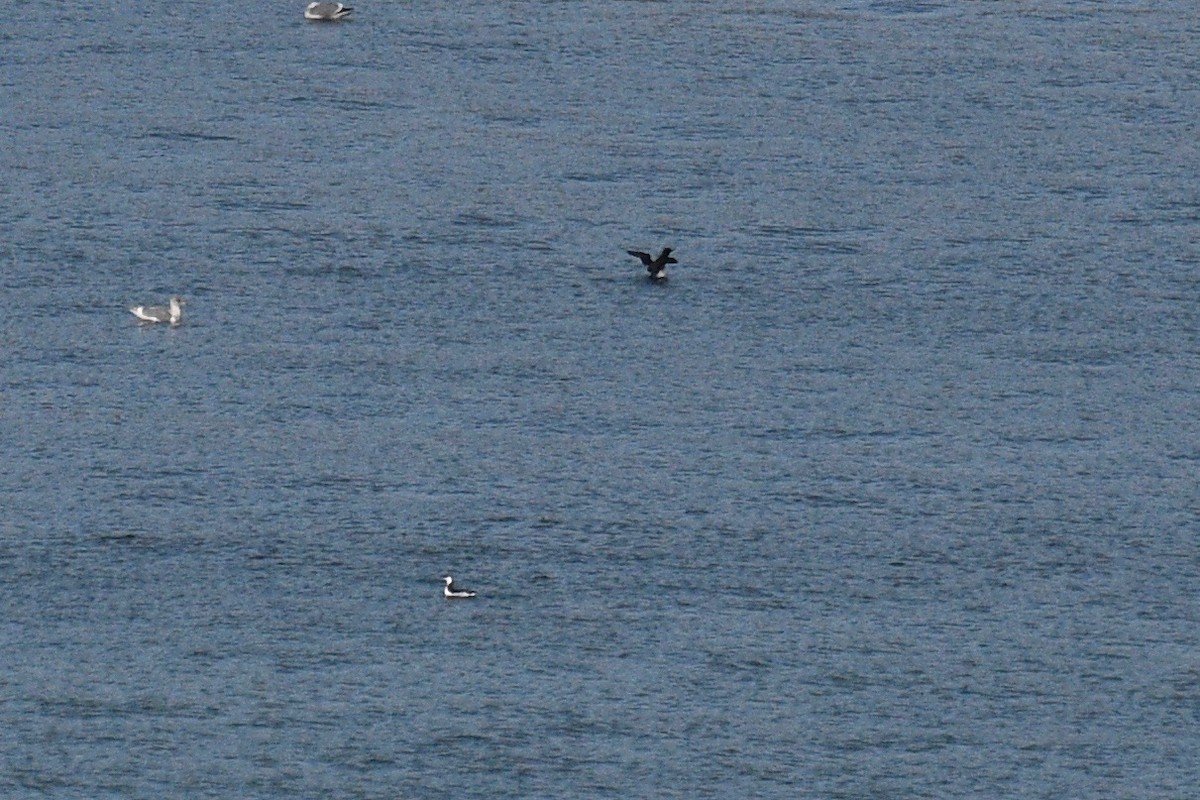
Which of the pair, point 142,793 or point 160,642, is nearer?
point 142,793

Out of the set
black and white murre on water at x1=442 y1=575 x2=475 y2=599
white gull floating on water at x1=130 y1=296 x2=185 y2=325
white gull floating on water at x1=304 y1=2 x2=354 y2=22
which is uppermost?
black and white murre on water at x1=442 y1=575 x2=475 y2=599

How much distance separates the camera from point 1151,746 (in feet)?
133

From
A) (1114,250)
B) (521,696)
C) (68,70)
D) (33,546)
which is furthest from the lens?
(68,70)

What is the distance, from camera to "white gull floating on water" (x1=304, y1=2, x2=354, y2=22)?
70.3 meters

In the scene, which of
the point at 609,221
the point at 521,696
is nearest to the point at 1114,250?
the point at 609,221

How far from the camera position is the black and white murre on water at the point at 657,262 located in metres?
56.1

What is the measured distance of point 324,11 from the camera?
70.3 metres

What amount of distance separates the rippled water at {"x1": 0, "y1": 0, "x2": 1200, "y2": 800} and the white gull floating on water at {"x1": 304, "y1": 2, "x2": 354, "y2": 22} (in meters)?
0.57

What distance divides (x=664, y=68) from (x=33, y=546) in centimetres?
2592

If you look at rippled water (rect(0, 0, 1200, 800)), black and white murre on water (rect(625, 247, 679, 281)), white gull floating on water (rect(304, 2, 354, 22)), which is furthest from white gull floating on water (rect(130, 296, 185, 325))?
white gull floating on water (rect(304, 2, 354, 22))

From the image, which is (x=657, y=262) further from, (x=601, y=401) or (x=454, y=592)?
(x=454, y=592)

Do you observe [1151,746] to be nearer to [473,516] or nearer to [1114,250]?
[473,516]

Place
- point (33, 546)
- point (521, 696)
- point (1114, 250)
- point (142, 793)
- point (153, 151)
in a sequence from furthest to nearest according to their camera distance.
A: point (153, 151) < point (1114, 250) < point (33, 546) < point (521, 696) < point (142, 793)

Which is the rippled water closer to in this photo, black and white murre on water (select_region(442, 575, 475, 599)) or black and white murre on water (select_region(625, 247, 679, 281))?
black and white murre on water (select_region(442, 575, 475, 599))
